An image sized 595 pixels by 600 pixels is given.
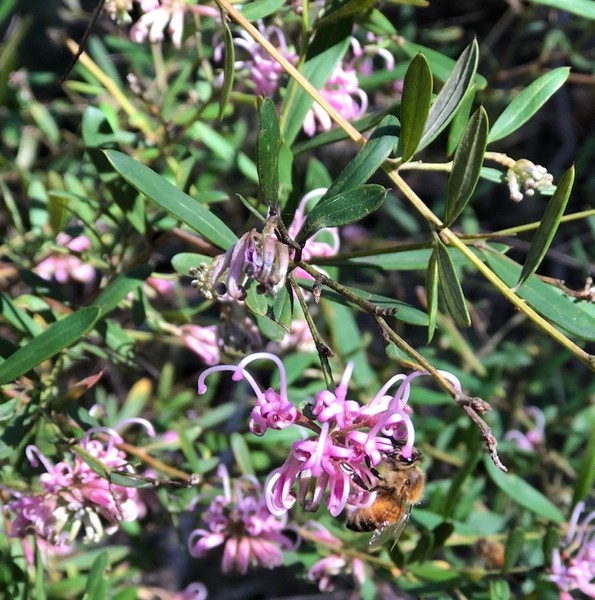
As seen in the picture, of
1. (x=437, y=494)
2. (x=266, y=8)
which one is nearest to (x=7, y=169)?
(x=266, y=8)

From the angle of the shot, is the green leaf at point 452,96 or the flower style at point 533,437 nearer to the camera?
the green leaf at point 452,96

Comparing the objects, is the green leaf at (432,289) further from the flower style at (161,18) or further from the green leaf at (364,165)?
the flower style at (161,18)

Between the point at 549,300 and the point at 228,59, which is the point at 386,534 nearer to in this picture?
the point at 549,300

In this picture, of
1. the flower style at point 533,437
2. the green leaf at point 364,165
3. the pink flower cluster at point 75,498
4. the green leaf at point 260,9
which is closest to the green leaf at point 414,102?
the green leaf at point 364,165

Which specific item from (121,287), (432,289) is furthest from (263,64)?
(432,289)

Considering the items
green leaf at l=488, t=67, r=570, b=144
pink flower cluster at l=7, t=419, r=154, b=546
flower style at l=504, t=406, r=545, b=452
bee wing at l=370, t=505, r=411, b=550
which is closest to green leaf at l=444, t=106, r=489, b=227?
green leaf at l=488, t=67, r=570, b=144

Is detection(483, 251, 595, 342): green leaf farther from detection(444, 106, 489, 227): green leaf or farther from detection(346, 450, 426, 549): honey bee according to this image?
detection(346, 450, 426, 549): honey bee
